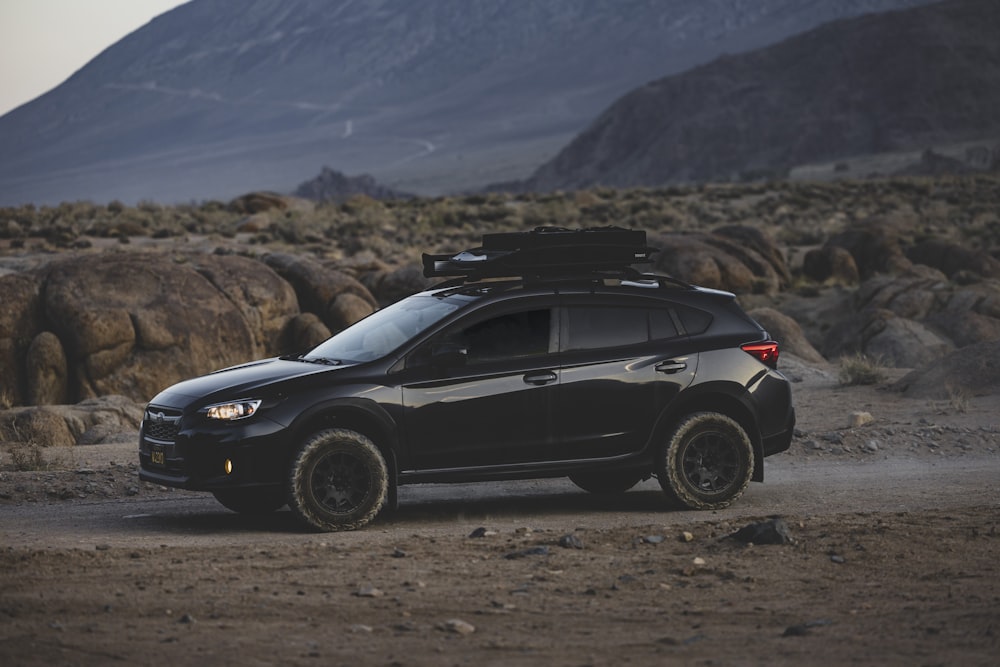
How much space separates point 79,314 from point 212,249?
676 inches

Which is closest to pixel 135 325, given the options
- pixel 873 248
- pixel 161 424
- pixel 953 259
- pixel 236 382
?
pixel 161 424

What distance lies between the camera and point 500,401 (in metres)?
10.9

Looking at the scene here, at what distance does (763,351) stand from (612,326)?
4.34 feet

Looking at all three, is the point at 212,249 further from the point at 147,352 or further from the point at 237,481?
the point at 237,481

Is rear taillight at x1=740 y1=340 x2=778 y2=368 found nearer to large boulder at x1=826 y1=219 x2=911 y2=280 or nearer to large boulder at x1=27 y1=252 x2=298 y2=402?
large boulder at x1=27 y1=252 x2=298 y2=402

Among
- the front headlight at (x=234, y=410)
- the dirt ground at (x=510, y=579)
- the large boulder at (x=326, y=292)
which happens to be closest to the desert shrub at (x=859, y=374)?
the dirt ground at (x=510, y=579)

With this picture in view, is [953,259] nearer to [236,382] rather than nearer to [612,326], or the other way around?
[612,326]

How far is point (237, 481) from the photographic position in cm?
1034

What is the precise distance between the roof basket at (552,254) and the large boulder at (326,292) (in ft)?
53.9

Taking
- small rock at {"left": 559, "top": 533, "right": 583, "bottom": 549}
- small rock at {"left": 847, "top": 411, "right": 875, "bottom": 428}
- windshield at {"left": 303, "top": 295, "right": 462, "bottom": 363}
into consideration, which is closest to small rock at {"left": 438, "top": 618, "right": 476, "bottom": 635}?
small rock at {"left": 559, "top": 533, "right": 583, "bottom": 549}

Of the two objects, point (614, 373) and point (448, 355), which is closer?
point (448, 355)

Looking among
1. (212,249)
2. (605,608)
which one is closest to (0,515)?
(605,608)

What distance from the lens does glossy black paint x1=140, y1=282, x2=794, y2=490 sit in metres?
10.4

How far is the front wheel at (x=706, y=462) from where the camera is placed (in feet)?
37.5
